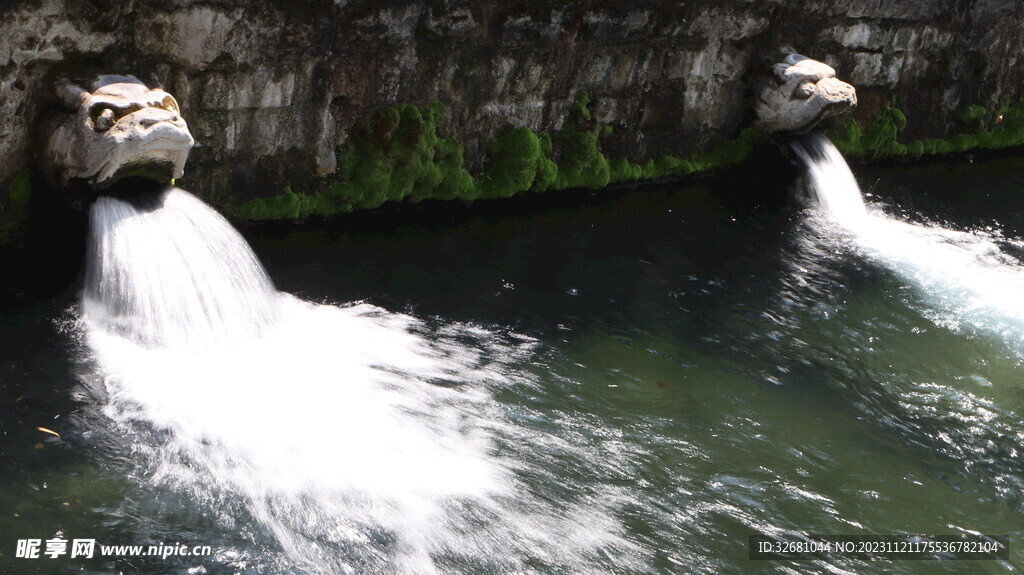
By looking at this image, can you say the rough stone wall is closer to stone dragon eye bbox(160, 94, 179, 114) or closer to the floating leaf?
stone dragon eye bbox(160, 94, 179, 114)

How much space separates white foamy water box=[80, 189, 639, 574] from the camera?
564 cm

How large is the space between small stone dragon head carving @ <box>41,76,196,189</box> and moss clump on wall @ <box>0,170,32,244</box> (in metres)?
0.27

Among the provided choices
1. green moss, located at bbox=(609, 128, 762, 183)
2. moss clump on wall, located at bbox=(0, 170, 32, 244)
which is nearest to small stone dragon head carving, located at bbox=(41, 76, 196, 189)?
moss clump on wall, located at bbox=(0, 170, 32, 244)

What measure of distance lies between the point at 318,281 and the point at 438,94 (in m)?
2.64

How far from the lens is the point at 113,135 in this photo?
7.17 m

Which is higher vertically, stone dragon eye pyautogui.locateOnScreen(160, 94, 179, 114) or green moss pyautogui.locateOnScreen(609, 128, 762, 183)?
stone dragon eye pyautogui.locateOnScreen(160, 94, 179, 114)

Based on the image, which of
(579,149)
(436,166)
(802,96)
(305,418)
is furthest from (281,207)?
(802,96)

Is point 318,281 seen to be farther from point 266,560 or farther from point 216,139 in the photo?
point 266,560

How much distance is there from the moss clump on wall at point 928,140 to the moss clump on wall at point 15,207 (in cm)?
1083

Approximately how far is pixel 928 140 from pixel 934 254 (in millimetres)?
4975

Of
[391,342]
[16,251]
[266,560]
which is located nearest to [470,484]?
[266,560]

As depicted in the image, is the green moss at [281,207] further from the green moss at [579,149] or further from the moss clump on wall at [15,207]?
the green moss at [579,149]

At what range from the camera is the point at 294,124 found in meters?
9.37

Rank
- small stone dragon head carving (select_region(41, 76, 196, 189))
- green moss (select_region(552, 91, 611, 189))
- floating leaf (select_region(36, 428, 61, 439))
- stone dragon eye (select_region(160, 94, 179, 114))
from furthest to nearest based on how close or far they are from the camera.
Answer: green moss (select_region(552, 91, 611, 189)), stone dragon eye (select_region(160, 94, 179, 114)), small stone dragon head carving (select_region(41, 76, 196, 189)), floating leaf (select_region(36, 428, 61, 439))
